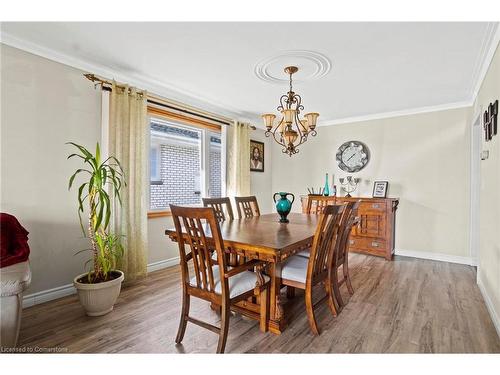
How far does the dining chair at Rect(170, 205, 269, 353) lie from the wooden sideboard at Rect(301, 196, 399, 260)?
8.81 ft

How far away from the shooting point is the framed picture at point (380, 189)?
14.1 feet

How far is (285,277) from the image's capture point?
2053 millimetres

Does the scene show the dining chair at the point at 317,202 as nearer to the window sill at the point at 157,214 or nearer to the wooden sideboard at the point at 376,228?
the wooden sideboard at the point at 376,228

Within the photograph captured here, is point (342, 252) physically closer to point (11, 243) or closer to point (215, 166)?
point (215, 166)

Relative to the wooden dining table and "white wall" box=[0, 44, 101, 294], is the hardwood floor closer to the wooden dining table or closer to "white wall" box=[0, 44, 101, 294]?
the wooden dining table

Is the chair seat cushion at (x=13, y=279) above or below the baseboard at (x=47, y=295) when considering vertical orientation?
above

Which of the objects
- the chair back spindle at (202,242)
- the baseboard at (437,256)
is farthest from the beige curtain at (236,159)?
the baseboard at (437,256)

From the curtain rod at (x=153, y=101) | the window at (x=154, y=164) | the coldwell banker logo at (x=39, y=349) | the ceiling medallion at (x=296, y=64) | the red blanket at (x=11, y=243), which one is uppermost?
the ceiling medallion at (x=296, y=64)

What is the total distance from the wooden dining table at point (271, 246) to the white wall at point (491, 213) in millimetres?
1434

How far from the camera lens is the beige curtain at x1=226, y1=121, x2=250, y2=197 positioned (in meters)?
4.39

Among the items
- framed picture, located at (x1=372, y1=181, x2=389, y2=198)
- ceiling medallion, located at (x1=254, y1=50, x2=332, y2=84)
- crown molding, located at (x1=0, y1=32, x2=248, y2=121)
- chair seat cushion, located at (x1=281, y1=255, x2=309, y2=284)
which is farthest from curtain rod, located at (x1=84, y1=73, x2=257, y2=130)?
framed picture, located at (x1=372, y1=181, x2=389, y2=198)
